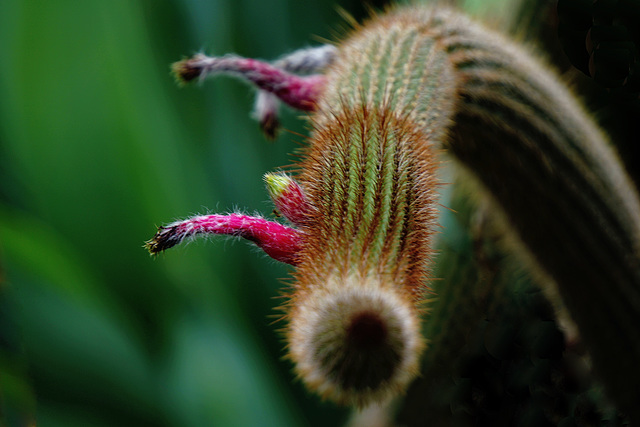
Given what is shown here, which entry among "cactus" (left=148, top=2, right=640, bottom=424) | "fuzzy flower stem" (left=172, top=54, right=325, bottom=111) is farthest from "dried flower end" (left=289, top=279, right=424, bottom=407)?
"fuzzy flower stem" (left=172, top=54, right=325, bottom=111)

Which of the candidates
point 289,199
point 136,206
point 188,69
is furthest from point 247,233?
point 136,206

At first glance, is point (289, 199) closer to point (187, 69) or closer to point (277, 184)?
point (277, 184)

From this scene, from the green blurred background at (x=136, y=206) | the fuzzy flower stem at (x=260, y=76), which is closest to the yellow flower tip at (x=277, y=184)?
the fuzzy flower stem at (x=260, y=76)

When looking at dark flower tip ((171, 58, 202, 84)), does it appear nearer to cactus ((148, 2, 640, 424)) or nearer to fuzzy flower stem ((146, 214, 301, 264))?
cactus ((148, 2, 640, 424))

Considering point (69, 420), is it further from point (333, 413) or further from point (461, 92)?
point (461, 92)

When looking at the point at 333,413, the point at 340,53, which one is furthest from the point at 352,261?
the point at 333,413
